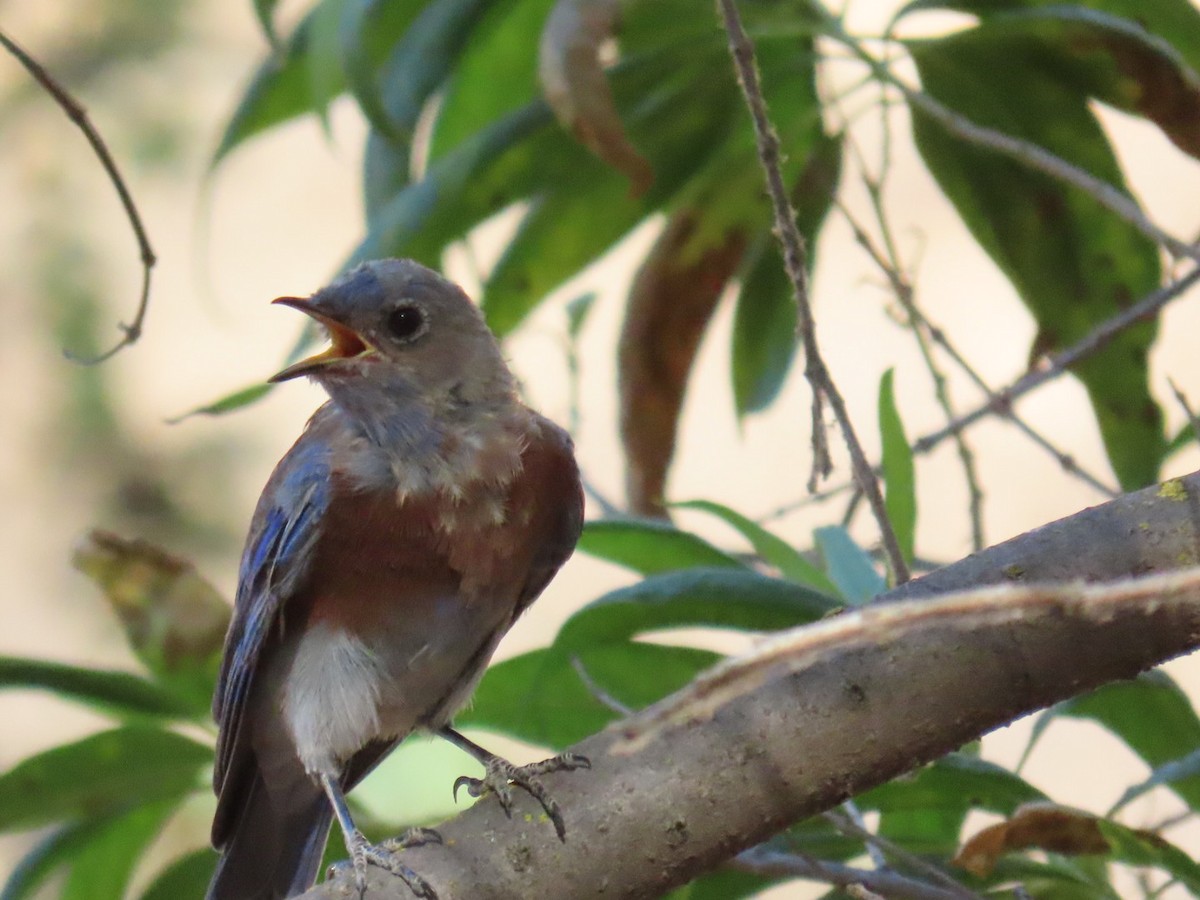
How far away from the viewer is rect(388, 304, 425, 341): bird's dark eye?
274cm

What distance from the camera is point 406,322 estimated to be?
108 inches

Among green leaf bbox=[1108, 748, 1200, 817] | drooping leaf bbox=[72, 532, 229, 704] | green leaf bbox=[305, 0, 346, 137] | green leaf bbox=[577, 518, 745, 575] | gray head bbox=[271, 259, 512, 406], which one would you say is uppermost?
green leaf bbox=[305, 0, 346, 137]

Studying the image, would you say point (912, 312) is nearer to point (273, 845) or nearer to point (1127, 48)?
point (1127, 48)

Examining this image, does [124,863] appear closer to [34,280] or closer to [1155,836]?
[1155,836]

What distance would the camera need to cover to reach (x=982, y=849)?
2.05m

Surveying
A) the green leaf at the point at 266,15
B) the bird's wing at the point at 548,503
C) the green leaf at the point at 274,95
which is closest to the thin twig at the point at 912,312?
the bird's wing at the point at 548,503

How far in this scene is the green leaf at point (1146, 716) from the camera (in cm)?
238

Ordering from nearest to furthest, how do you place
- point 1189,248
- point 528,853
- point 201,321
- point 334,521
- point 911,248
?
1. point 528,853
2. point 1189,248
3. point 334,521
4. point 911,248
5. point 201,321

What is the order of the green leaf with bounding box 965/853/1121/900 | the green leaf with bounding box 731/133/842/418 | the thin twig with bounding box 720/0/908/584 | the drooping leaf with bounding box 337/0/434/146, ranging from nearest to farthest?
the thin twig with bounding box 720/0/908/584, the green leaf with bounding box 965/853/1121/900, the drooping leaf with bounding box 337/0/434/146, the green leaf with bounding box 731/133/842/418

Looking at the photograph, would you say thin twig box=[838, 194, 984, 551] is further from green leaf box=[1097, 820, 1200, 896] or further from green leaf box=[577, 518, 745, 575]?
green leaf box=[1097, 820, 1200, 896]

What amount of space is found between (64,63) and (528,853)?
18.9 ft

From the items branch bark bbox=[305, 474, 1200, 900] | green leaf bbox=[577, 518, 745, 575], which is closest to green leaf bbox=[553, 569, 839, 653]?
green leaf bbox=[577, 518, 745, 575]

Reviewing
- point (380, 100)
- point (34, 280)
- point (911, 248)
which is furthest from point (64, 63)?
point (380, 100)

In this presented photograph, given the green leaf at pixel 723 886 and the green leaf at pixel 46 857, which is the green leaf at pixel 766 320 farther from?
the green leaf at pixel 46 857
